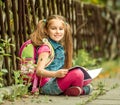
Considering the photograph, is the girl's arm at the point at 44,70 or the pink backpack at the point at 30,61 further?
the pink backpack at the point at 30,61

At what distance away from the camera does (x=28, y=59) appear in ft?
19.8

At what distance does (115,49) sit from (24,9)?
10.4 metres

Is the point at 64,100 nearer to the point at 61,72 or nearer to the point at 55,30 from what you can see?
the point at 61,72

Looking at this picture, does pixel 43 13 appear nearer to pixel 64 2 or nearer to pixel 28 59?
pixel 64 2

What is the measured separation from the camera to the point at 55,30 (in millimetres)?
6117

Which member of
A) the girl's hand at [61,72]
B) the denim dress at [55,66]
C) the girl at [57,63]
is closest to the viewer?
the girl's hand at [61,72]

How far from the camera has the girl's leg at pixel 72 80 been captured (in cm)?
586

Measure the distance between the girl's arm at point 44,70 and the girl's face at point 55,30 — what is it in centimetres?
28

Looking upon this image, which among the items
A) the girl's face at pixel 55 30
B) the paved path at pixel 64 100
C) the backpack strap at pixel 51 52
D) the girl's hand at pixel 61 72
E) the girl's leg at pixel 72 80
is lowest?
the paved path at pixel 64 100

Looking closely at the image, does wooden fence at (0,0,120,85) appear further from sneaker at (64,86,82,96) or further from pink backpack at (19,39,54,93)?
sneaker at (64,86,82,96)

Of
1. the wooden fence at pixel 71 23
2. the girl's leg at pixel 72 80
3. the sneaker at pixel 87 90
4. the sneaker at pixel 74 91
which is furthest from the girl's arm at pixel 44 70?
the wooden fence at pixel 71 23

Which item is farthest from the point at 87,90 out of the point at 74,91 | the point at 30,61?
the point at 30,61

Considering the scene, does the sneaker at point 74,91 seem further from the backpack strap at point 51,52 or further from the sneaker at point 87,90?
the backpack strap at point 51,52

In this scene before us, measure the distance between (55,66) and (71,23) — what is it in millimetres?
3606
